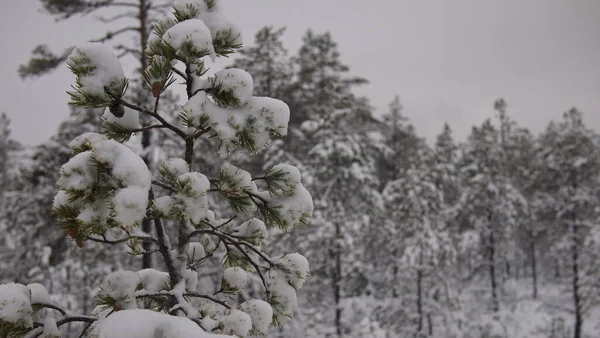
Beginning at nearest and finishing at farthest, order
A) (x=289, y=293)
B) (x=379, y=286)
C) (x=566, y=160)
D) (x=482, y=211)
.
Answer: (x=289, y=293) → (x=566, y=160) → (x=379, y=286) → (x=482, y=211)

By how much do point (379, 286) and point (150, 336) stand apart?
75.2ft

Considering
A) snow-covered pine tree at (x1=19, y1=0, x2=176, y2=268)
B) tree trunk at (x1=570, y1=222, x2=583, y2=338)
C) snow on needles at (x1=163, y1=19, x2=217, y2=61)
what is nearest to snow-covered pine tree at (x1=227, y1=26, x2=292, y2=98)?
snow-covered pine tree at (x1=19, y1=0, x2=176, y2=268)

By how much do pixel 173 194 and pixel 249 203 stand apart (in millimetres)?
704

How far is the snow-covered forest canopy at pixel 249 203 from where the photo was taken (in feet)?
7.72

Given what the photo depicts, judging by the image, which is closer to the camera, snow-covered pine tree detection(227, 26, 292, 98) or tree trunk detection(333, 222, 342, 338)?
tree trunk detection(333, 222, 342, 338)

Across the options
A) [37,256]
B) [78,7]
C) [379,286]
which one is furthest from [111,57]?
[379,286]

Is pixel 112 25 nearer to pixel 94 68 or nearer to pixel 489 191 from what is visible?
pixel 94 68

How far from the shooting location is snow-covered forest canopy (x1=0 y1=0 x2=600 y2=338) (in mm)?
2354

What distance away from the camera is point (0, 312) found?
81.4 inches

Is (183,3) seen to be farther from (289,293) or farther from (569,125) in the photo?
(569,125)

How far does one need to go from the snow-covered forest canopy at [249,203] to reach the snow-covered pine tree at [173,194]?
0.5 inches

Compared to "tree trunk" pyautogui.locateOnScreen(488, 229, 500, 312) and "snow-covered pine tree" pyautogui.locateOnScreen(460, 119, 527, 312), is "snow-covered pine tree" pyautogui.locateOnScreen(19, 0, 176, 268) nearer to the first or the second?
"snow-covered pine tree" pyautogui.locateOnScreen(460, 119, 527, 312)

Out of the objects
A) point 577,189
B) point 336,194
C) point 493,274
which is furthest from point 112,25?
point 493,274

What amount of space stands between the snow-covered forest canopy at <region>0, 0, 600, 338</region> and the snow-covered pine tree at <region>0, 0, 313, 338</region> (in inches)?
0.5
